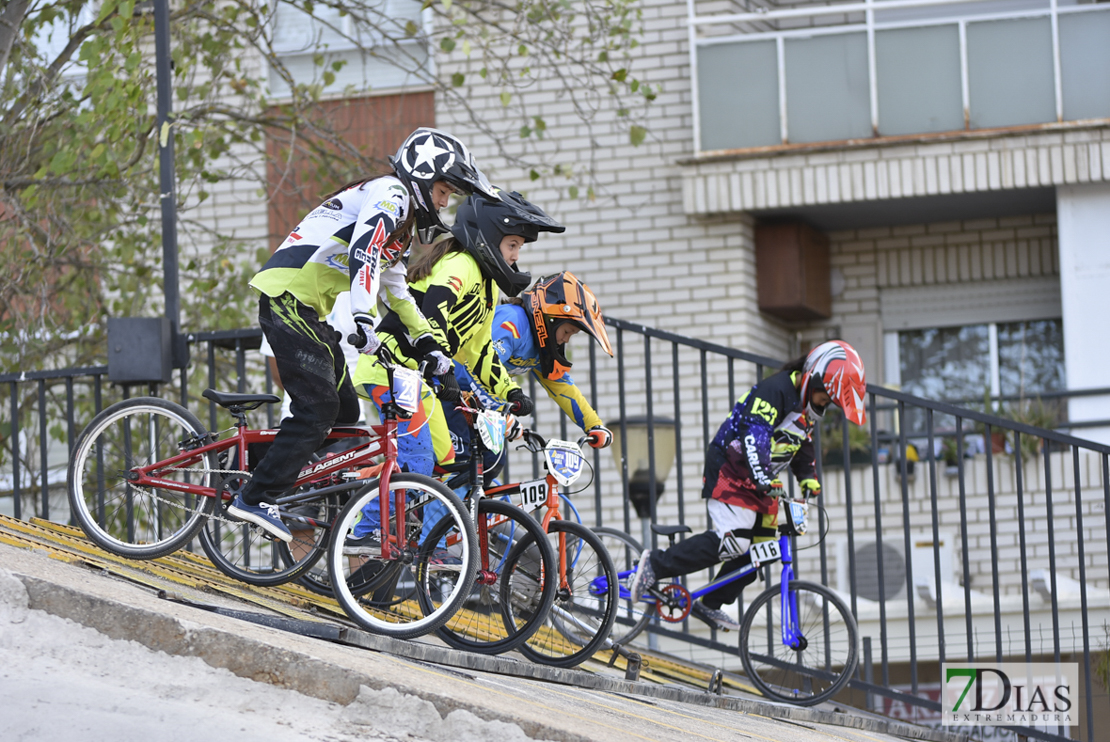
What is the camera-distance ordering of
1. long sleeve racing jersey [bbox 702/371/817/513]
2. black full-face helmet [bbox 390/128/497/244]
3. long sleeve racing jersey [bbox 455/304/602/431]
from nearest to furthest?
1. black full-face helmet [bbox 390/128/497/244]
2. long sleeve racing jersey [bbox 455/304/602/431]
3. long sleeve racing jersey [bbox 702/371/817/513]

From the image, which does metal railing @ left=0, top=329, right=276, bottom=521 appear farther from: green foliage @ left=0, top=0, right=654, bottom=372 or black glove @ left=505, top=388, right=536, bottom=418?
black glove @ left=505, top=388, right=536, bottom=418

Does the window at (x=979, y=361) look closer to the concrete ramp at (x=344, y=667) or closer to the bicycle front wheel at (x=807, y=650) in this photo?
the bicycle front wheel at (x=807, y=650)

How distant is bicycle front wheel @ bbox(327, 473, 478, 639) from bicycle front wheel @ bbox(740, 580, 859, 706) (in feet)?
7.24

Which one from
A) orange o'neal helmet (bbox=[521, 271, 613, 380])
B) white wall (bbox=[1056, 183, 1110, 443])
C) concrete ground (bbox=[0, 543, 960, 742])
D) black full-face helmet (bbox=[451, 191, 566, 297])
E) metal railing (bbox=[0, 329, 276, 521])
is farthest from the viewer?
white wall (bbox=[1056, 183, 1110, 443])

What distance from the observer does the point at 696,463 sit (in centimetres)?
1280

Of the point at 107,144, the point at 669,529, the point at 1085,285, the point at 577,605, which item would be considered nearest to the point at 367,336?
the point at 577,605

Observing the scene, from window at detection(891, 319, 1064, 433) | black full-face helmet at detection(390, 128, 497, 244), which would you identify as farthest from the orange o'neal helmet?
window at detection(891, 319, 1064, 433)

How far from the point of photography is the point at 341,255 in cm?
521

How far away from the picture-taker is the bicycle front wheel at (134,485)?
5.41m

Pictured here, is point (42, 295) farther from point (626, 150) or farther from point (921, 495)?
point (921, 495)

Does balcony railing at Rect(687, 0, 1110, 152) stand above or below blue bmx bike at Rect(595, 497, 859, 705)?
above

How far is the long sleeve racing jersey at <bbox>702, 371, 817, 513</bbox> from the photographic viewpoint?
21.4 feet

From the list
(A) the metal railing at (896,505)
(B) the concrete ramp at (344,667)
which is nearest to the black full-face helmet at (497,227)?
(B) the concrete ramp at (344,667)

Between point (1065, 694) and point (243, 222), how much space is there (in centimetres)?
1003
